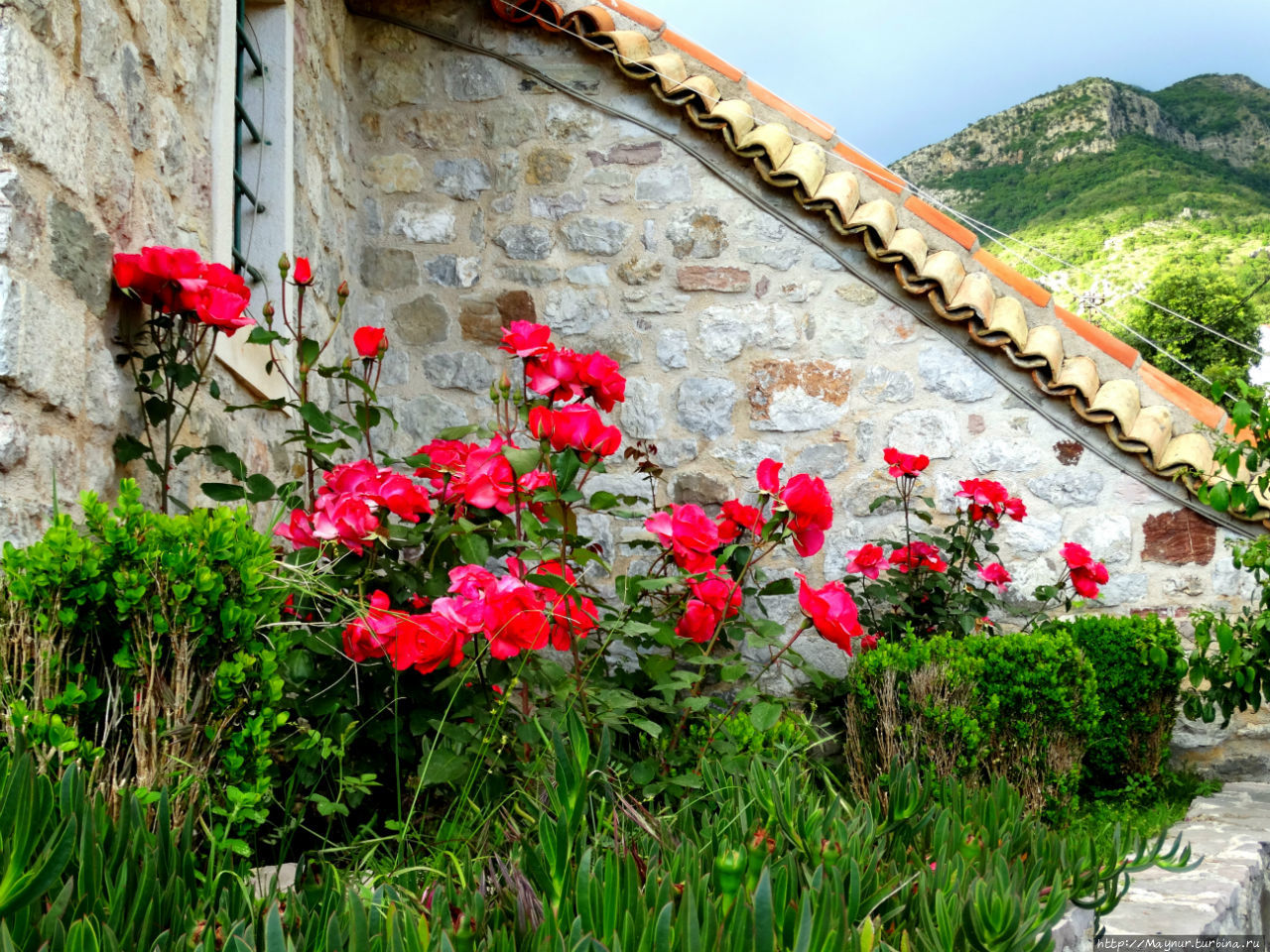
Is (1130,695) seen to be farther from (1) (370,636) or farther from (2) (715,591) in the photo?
(1) (370,636)

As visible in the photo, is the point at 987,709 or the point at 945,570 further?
the point at 945,570

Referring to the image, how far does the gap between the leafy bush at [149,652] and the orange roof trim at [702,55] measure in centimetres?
317

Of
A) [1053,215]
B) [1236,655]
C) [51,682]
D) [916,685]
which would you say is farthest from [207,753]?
[1053,215]

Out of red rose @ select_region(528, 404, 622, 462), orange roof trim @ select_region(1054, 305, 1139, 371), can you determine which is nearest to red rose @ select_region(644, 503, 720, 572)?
red rose @ select_region(528, 404, 622, 462)

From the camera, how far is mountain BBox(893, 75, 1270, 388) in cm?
1587

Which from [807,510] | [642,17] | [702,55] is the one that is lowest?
[807,510]

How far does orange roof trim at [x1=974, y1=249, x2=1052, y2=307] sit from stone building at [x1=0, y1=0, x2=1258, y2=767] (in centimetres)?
1

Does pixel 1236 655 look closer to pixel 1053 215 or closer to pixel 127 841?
pixel 127 841

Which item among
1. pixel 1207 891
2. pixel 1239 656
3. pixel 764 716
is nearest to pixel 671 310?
pixel 764 716

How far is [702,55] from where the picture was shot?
3.96 meters

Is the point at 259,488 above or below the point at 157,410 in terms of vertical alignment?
below

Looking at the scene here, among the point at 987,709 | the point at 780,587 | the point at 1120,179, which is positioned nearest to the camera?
the point at 780,587

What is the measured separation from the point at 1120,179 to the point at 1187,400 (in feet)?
54.3

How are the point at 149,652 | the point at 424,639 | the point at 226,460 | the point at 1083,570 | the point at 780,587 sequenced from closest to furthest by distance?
the point at 149,652
the point at 424,639
the point at 226,460
the point at 780,587
the point at 1083,570
